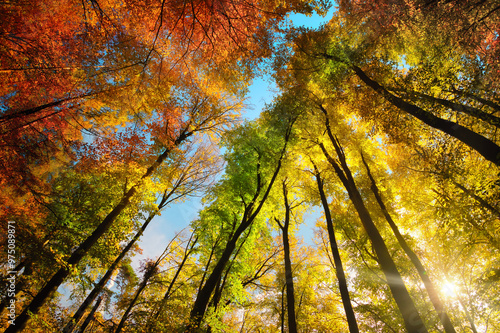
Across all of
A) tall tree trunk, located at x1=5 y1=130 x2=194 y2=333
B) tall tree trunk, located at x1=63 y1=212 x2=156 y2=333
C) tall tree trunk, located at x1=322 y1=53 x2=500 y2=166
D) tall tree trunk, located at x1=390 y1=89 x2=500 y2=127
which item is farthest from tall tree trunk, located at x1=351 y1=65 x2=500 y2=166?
tall tree trunk, located at x1=63 y1=212 x2=156 y2=333

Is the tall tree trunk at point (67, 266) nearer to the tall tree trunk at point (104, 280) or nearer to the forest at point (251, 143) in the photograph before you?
the forest at point (251, 143)

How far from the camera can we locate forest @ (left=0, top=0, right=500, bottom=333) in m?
4.71

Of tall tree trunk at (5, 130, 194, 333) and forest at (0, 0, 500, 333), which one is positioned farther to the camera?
tall tree trunk at (5, 130, 194, 333)

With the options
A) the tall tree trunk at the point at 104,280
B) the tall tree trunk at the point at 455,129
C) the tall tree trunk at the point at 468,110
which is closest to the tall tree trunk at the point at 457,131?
the tall tree trunk at the point at 455,129

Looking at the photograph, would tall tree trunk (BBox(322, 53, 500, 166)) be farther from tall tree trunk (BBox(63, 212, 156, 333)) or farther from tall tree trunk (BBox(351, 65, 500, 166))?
tall tree trunk (BBox(63, 212, 156, 333))

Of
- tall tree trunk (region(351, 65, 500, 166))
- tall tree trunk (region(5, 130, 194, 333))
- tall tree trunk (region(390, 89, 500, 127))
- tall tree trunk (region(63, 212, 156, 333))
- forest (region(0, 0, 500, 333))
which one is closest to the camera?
tall tree trunk (region(351, 65, 500, 166))

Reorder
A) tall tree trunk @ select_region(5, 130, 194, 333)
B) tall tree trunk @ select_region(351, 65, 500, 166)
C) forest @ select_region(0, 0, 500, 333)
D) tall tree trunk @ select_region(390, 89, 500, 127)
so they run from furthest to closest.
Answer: tall tree trunk @ select_region(5, 130, 194, 333)
forest @ select_region(0, 0, 500, 333)
tall tree trunk @ select_region(390, 89, 500, 127)
tall tree trunk @ select_region(351, 65, 500, 166)

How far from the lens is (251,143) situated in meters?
9.23

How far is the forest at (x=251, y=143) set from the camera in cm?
471

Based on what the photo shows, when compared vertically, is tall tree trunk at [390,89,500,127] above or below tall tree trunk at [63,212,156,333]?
above

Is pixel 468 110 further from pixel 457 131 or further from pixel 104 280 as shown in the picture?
pixel 104 280

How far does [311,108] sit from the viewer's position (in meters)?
9.05

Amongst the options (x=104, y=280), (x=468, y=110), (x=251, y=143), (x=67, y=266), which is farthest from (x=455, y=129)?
(x=104, y=280)

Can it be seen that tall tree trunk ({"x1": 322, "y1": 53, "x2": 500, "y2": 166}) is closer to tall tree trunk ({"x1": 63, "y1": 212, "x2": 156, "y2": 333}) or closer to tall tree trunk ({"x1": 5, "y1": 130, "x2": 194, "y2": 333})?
tall tree trunk ({"x1": 5, "y1": 130, "x2": 194, "y2": 333})
